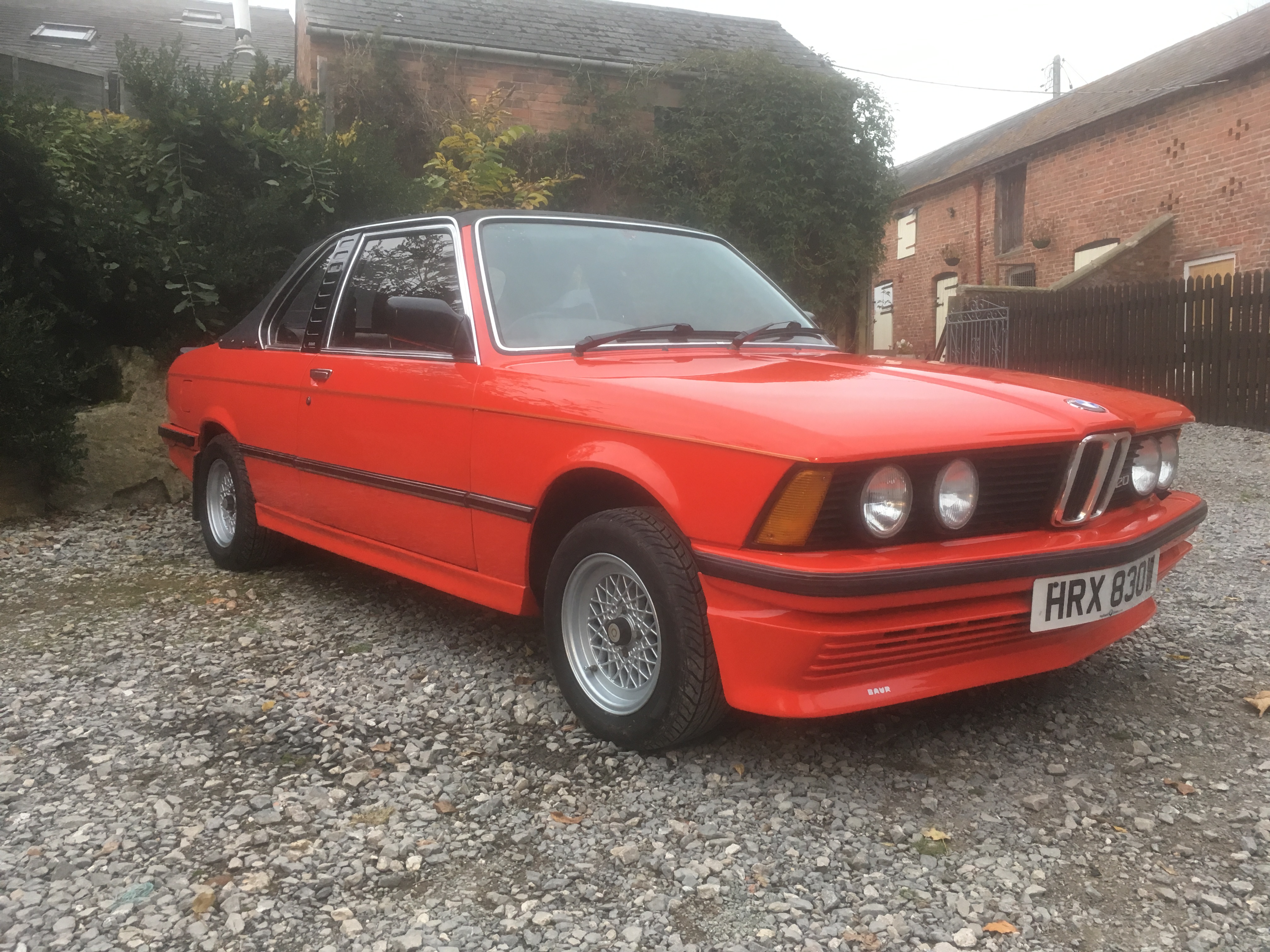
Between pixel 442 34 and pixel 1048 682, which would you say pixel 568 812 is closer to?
pixel 1048 682

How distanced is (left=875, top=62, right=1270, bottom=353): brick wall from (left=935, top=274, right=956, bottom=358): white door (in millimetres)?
693

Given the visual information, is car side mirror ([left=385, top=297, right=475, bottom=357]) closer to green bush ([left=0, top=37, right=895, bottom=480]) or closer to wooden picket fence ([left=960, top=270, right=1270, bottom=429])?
green bush ([left=0, top=37, right=895, bottom=480])

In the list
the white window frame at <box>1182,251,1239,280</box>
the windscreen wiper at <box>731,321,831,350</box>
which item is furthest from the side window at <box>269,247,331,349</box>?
the white window frame at <box>1182,251,1239,280</box>

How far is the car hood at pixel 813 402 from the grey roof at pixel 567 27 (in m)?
12.2

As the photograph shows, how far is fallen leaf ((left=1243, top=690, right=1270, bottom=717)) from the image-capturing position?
3137mm

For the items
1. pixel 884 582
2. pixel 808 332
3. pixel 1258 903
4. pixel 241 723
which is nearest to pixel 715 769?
pixel 884 582

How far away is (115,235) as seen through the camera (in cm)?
674

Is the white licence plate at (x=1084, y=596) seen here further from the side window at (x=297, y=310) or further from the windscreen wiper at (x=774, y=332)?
the side window at (x=297, y=310)

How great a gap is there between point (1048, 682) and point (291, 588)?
3.38 metres

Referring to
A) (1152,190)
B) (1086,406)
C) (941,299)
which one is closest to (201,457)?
(1086,406)

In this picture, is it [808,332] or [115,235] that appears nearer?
[808,332]

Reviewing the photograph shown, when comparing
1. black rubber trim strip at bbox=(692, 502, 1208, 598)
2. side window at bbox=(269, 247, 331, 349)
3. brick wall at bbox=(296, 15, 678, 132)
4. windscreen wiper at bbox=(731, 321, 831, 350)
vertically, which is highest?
brick wall at bbox=(296, 15, 678, 132)

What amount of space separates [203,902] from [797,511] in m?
1.57

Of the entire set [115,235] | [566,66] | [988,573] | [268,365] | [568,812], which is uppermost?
[566,66]
